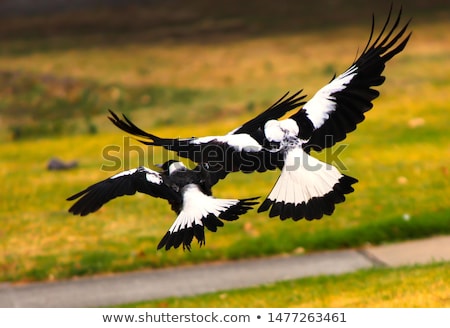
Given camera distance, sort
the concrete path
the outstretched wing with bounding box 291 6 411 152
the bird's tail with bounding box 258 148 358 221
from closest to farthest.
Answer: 1. the bird's tail with bounding box 258 148 358 221
2. the outstretched wing with bounding box 291 6 411 152
3. the concrete path

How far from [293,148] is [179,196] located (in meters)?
0.70

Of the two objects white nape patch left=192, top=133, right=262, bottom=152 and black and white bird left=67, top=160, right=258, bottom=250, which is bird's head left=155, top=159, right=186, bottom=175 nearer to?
black and white bird left=67, top=160, right=258, bottom=250

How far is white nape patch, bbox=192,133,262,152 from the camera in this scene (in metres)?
4.86

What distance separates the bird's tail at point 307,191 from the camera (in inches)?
189

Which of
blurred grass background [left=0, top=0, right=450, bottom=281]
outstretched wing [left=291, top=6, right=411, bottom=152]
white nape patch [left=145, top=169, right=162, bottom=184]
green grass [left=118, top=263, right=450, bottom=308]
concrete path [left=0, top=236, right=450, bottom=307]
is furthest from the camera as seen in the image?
blurred grass background [left=0, top=0, right=450, bottom=281]

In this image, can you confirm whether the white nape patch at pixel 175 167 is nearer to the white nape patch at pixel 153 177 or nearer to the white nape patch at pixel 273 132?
the white nape patch at pixel 153 177

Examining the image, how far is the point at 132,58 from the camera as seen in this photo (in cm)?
1819

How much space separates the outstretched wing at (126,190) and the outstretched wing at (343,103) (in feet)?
2.80

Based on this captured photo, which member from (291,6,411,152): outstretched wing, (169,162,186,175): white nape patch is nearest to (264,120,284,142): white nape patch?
(291,6,411,152): outstretched wing

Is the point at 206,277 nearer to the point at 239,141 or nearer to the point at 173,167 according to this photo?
the point at 173,167

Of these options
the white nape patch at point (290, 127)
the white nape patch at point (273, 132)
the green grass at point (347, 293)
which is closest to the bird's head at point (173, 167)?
the white nape patch at point (273, 132)

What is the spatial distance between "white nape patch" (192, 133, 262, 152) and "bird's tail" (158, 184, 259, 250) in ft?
1.00

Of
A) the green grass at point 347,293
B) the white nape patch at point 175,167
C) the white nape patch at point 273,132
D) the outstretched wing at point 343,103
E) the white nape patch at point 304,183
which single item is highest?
the outstretched wing at point 343,103

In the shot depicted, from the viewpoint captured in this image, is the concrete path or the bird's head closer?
the bird's head
